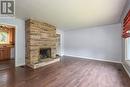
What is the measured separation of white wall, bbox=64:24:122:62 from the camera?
20.3 ft

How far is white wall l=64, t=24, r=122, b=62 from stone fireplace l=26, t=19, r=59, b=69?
2465mm

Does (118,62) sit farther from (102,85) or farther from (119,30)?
(102,85)

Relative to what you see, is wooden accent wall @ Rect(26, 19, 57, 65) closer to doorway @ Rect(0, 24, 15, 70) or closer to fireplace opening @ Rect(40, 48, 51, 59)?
fireplace opening @ Rect(40, 48, 51, 59)

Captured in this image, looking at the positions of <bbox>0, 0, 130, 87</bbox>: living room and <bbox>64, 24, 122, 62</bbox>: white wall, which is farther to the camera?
<bbox>64, 24, 122, 62</bbox>: white wall

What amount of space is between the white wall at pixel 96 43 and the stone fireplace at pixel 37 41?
2.46 metres

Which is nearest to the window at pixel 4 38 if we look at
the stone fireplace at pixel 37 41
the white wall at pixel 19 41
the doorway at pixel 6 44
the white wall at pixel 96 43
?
the doorway at pixel 6 44

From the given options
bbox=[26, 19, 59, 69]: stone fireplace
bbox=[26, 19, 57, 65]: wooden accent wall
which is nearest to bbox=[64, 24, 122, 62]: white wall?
bbox=[26, 19, 59, 69]: stone fireplace

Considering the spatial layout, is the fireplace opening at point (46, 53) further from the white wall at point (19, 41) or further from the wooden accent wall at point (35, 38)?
the white wall at point (19, 41)

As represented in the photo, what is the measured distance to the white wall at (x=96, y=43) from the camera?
6.18 m

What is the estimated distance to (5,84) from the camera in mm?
2846

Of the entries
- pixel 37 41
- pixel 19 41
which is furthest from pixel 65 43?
pixel 19 41

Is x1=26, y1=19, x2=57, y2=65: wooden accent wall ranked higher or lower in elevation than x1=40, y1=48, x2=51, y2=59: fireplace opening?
higher

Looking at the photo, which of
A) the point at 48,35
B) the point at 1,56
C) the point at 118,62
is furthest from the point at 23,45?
the point at 118,62

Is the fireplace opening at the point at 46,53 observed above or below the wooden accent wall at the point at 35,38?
below
